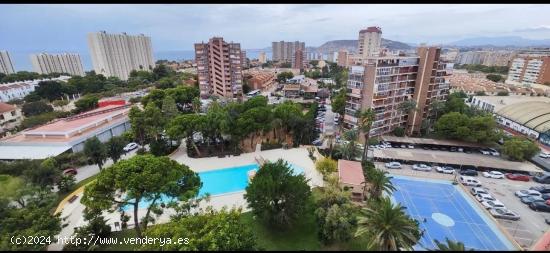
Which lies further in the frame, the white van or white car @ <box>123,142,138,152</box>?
white car @ <box>123,142,138,152</box>

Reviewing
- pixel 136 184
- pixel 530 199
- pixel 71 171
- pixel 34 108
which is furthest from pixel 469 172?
pixel 34 108

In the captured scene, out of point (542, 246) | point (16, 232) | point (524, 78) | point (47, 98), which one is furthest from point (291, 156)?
point (524, 78)

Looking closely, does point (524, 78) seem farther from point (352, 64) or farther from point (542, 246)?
point (542, 246)

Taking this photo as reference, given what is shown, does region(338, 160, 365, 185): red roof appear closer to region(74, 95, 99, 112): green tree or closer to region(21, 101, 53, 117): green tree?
region(74, 95, 99, 112): green tree

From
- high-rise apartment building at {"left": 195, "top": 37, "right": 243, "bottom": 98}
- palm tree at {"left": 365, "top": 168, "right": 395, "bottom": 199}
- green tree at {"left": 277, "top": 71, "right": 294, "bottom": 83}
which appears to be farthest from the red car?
green tree at {"left": 277, "top": 71, "right": 294, "bottom": 83}

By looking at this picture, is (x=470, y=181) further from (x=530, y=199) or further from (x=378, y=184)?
(x=378, y=184)

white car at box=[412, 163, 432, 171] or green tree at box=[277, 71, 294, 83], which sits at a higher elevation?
green tree at box=[277, 71, 294, 83]
